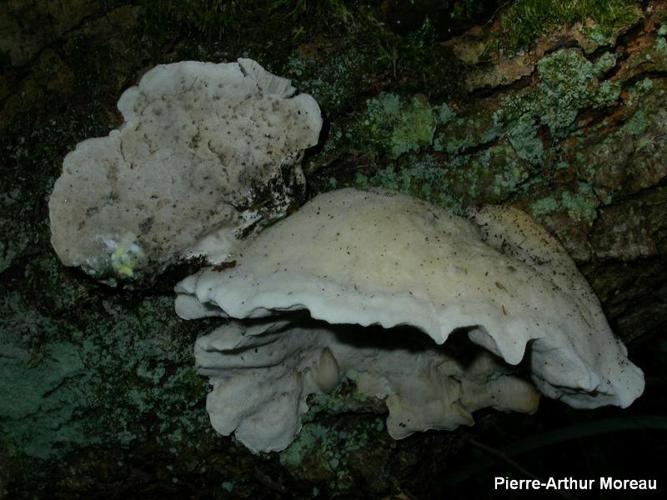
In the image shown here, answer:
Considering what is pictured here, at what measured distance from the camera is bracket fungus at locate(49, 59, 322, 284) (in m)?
1.76

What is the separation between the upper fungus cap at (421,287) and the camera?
1503mm

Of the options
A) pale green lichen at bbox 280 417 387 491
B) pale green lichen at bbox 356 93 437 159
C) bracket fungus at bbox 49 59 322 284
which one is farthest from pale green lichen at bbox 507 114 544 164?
pale green lichen at bbox 280 417 387 491

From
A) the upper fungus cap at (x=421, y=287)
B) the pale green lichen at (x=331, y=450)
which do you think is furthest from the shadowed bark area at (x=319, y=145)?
the upper fungus cap at (x=421, y=287)

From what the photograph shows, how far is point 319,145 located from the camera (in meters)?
2.10

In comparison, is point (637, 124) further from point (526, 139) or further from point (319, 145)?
point (319, 145)

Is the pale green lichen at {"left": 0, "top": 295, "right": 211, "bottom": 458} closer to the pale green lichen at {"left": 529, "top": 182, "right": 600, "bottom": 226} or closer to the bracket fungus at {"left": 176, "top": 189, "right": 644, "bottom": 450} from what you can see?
the bracket fungus at {"left": 176, "top": 189, "right": 644, "bottom": 450}

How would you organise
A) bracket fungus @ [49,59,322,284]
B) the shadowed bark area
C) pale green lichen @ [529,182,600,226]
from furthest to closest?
pale green lichen @ [529,182,600,226] → the shadowed bark area → bracket fungus @ [49,59,322,284]

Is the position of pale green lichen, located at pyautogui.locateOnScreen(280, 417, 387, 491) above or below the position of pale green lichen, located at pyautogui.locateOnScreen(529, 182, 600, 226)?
below

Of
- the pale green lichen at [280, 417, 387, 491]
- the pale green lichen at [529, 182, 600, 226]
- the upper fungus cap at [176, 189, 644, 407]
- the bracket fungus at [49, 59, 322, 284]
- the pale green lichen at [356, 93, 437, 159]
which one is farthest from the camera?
the pale green lichen at [280, 417, 387, 491]

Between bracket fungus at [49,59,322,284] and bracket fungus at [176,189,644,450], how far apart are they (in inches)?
5.9

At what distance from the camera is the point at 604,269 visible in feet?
7.77

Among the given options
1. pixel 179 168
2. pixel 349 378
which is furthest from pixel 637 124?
pixel 179 168

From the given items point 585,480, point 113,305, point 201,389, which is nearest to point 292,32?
point 113,305

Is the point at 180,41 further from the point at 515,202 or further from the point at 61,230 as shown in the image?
the point at 515,202
